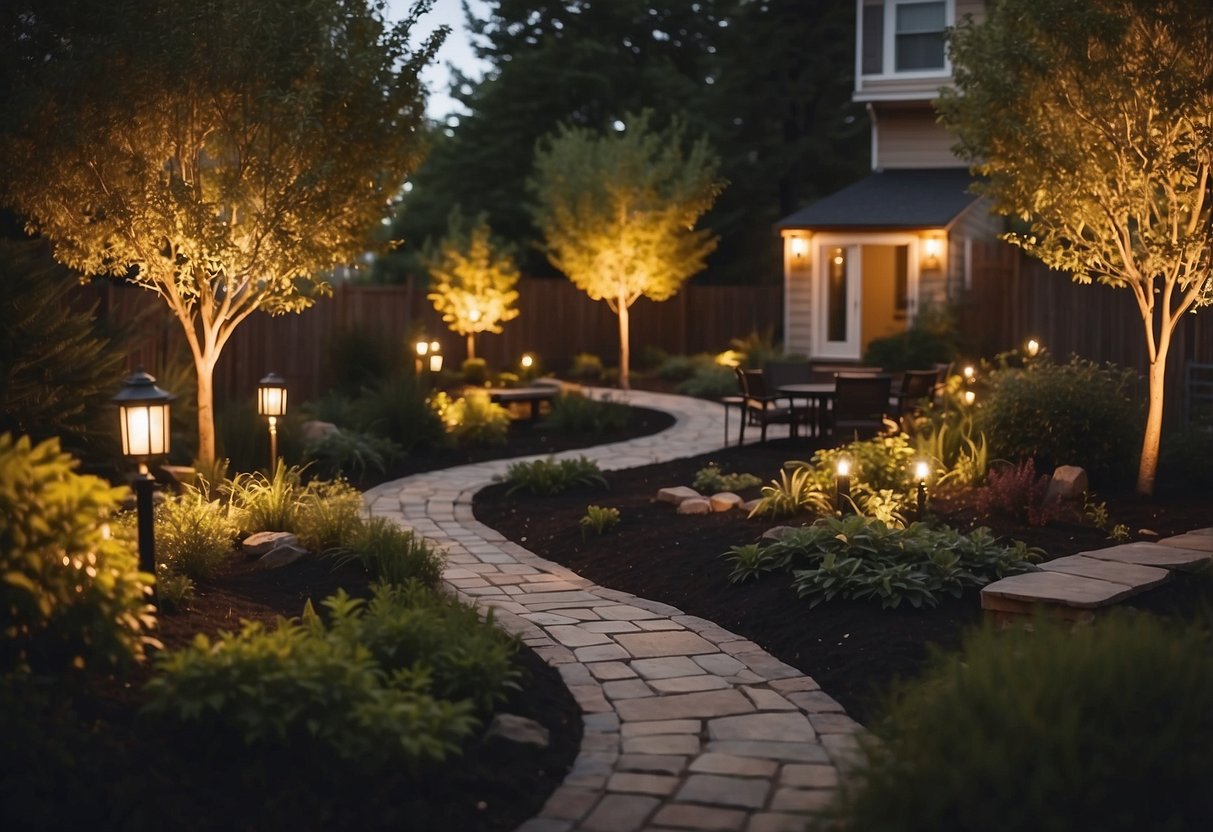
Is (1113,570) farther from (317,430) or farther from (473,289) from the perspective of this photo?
(473,289)

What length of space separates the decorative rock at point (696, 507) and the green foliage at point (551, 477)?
58.6 inches

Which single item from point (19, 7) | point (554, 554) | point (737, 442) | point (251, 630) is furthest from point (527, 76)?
point (251, 630)

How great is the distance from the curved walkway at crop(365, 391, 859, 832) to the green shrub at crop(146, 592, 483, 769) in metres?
0.50

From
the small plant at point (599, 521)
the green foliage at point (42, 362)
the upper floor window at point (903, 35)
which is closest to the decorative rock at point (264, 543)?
the green foliage at point (42, 362)

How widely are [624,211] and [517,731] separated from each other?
17.3 metres

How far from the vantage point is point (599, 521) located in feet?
30.7

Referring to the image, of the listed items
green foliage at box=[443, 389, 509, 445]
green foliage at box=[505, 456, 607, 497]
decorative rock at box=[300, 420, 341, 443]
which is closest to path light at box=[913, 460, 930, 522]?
green foliage at box=[505, 456, 607, 497]

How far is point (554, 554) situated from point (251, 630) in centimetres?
457

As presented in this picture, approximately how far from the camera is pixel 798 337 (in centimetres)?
2216

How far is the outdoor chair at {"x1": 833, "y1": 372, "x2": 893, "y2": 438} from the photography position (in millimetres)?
12727

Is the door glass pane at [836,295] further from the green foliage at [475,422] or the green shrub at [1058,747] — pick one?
the green shrub at [1058,747]

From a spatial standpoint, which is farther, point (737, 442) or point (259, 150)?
point (737, 442)

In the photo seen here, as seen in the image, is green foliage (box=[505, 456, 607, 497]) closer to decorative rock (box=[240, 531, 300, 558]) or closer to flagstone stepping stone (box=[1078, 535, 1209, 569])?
decorative rock (box=[240, 531, 300, 558])

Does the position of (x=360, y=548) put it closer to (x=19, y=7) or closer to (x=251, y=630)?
(x=251, y=630)
